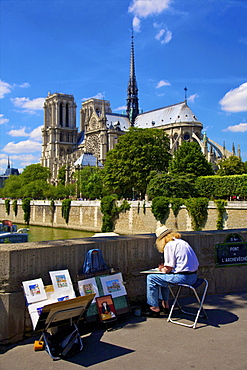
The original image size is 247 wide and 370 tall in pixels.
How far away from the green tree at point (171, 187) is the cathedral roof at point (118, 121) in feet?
207

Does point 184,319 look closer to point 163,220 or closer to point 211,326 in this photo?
point 211,326

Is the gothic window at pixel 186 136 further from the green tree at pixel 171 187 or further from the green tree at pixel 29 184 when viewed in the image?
the green tree at pixel 171 187

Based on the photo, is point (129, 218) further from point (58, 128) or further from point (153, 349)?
point (58, 128)

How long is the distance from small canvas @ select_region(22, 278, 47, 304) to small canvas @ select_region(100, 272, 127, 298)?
0.94 m

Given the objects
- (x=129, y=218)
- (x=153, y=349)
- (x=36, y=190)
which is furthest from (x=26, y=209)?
(x=153, y=349)

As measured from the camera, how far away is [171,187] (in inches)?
1465

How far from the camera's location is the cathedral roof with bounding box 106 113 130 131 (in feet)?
332

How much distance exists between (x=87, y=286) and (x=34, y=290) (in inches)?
31.2

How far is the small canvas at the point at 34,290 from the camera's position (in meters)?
4.92

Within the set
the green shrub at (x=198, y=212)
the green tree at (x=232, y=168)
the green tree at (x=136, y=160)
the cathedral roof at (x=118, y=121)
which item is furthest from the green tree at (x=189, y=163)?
the cathedral roof at (x=118, y=121)

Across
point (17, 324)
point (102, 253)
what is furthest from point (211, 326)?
point (17, 324)

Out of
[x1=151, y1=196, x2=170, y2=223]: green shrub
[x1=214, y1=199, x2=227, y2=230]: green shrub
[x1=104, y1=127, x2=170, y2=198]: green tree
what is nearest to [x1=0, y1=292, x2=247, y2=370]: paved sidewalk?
[x1=214, y1=199, x2=227, y2=230]: green shrub

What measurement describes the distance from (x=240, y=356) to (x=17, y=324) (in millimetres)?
2763

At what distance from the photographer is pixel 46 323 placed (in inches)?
179
